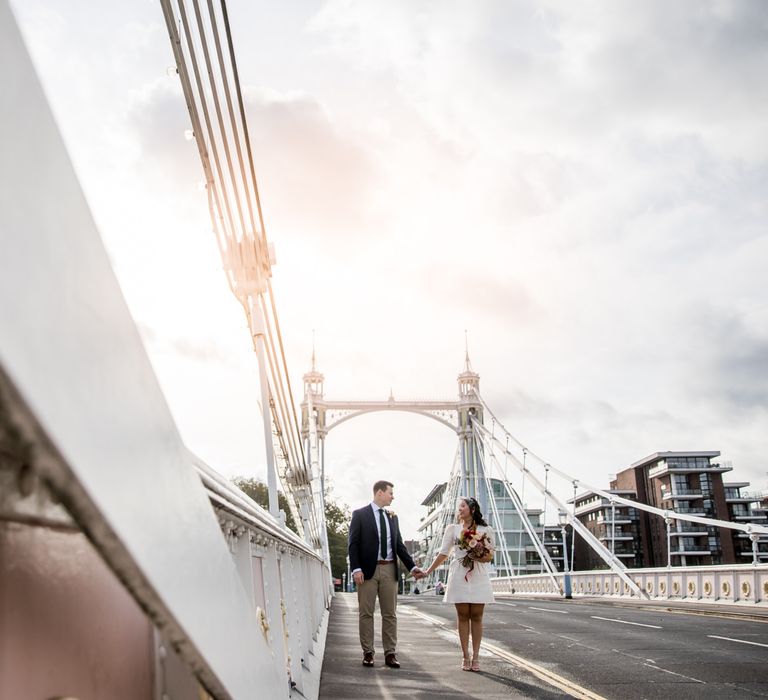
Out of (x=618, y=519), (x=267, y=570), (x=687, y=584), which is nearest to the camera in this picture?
(x=267, y=570)

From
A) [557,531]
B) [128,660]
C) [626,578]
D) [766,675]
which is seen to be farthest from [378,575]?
[557,531]

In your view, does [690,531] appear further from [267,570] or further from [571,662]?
[267,570]

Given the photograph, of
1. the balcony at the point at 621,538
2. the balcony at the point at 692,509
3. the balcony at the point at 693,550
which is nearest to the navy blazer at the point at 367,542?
the balcony at the point at 693,550

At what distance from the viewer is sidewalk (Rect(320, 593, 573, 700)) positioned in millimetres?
5332

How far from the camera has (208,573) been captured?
1003mm

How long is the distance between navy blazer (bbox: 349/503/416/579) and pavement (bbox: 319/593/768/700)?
2.88 feet

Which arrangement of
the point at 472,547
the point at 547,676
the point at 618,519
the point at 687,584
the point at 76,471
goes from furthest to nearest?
the point at 618,519, the point at 687,584, the point at 472,547, the point at 547,676, the point at 76,471

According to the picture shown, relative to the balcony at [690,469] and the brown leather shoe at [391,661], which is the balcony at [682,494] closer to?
the balcony at [690,469]

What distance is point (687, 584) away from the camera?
19562 millimetres

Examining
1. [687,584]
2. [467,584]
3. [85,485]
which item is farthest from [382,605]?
[687,584]

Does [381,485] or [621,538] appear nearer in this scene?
[381,485]

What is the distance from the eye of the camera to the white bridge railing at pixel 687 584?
53.6 feet

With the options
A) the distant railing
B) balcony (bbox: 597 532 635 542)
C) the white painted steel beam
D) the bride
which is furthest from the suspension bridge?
balcony (bbox: 597 532 635 542)

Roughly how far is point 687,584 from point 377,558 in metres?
14.8
